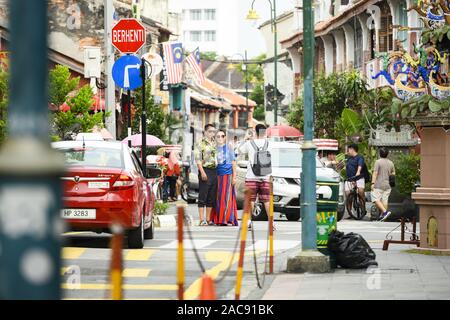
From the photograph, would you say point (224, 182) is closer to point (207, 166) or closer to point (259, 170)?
point (207, 166)

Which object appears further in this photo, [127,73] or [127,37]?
[127,37]

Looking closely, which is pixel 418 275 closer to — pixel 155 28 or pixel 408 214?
pixel 408 214

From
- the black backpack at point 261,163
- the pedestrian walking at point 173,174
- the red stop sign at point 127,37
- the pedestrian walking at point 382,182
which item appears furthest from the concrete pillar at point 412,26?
the black backpack at point 261,163

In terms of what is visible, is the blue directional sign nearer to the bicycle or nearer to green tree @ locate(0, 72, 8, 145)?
green tree @ locate(0, 72, 8, 145)

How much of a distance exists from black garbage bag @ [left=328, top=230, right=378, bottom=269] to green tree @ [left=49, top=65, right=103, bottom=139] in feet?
38.4

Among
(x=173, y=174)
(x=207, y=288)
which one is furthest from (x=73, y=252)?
(x=173, y=174)

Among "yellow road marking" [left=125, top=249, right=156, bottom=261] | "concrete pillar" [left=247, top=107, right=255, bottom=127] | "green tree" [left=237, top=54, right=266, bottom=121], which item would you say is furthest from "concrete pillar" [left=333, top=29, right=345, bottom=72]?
"green tree" [left=237, top=54, right=266, bottom=121]

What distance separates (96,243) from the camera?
17.5 meters

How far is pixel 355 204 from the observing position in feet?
94.1

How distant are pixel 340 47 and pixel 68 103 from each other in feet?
120

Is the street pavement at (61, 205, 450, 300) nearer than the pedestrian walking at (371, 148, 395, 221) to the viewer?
Yes

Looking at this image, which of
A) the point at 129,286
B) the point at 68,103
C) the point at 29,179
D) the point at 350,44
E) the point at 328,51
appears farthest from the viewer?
the point at 328,51

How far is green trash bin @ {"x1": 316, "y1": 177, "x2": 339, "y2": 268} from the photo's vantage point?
45.4 ft
